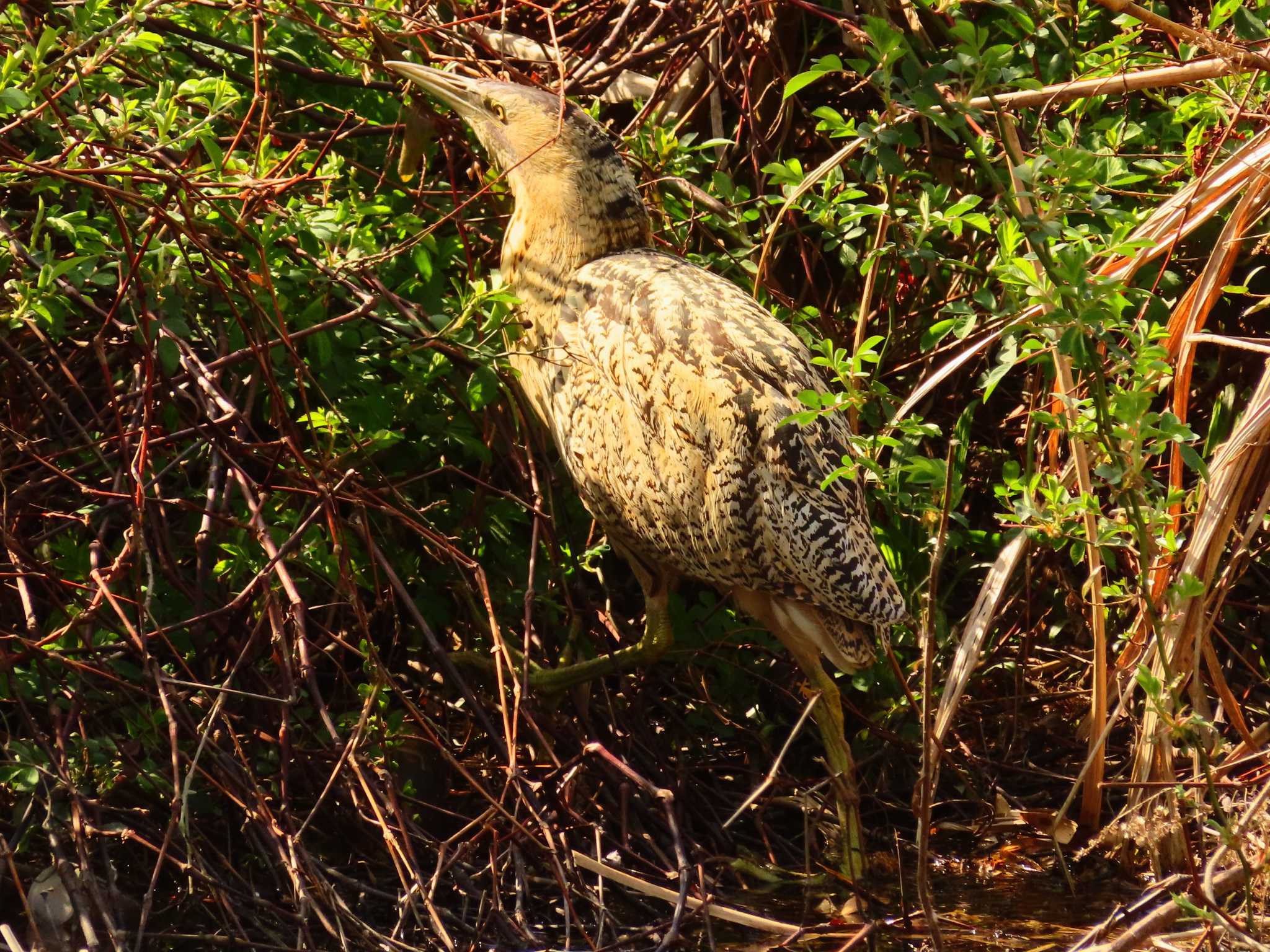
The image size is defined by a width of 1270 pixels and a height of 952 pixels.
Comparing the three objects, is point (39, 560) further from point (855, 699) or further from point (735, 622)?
point (855, 699)

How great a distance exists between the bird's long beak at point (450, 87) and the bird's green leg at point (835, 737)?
1454 millimetres

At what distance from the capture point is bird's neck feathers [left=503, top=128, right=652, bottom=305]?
12.4 ft

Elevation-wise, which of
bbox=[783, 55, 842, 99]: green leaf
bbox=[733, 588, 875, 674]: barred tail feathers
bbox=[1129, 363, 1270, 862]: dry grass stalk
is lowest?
bbox=[733, 588, 875, 674]: barred tail feathers

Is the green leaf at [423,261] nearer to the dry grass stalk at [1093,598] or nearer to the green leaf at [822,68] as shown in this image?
the green leaf at [822,68]

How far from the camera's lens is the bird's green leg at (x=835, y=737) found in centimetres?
348

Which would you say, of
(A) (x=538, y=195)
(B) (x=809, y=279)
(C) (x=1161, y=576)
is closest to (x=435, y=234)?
(A) (x=538, y=195)

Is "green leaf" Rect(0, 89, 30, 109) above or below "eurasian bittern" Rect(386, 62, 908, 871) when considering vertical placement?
above

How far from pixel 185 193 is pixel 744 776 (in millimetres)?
1983

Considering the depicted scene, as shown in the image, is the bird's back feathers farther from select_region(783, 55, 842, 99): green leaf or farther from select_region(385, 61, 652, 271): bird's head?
select_region(783, 55, 842, 99): green leaf

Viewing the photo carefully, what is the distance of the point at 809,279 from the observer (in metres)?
3.94

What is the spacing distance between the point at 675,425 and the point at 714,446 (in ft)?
0.31

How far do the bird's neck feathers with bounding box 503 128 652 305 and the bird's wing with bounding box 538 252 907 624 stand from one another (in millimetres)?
282

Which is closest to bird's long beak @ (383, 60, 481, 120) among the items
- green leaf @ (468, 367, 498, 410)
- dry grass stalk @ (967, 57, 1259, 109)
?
green leaf @ (468, 367, 498, 410)

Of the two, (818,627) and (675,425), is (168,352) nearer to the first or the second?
(675,425)
